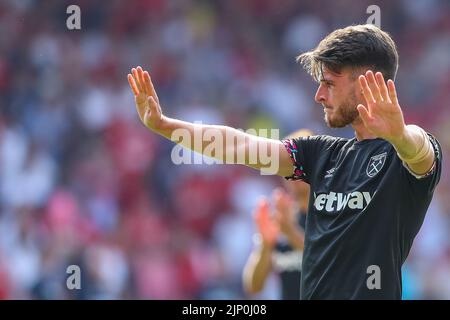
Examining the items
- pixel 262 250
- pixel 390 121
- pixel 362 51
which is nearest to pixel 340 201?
pixel 390 121

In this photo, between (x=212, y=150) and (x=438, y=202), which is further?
(x=438, y=202)

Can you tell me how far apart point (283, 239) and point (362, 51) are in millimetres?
2851

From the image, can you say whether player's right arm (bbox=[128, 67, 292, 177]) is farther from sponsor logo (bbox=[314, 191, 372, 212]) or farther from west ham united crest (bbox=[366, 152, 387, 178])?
west ham united crest (bbox=[366, 152, 387, 178])

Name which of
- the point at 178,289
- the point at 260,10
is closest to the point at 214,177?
the point at 178,289

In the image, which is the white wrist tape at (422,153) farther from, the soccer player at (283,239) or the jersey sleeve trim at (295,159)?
the soccer player at (283,239)

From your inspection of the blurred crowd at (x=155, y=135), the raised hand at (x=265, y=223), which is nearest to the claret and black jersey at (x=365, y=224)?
the raised hand at (x=265, y=223)

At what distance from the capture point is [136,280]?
9.30m

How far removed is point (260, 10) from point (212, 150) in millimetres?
7780

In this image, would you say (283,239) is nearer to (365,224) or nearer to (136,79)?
(136,79)

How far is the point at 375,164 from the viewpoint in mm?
3492

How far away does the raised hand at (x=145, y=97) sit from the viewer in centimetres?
383
